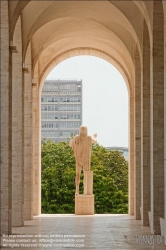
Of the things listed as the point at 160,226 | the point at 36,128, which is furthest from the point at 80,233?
the point at 36,128

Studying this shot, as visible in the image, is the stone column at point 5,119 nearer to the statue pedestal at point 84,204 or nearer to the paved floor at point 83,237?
the paved floor at point 83,237

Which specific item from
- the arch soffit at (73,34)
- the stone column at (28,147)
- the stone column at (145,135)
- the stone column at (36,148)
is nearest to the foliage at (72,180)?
the stone column at (36,148)

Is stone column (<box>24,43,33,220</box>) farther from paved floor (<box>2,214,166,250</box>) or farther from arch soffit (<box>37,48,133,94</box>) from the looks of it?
arch soffit (<box>37,48,133,94</box>)

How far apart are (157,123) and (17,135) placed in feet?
19.7

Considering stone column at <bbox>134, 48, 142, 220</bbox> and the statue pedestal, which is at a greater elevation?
stone column at <bbox>134, 48, 142, 220</bbox>

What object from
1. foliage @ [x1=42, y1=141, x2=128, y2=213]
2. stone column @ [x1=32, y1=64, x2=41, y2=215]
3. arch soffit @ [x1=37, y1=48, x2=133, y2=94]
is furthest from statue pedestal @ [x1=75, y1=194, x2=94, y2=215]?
foliage @ [x1=42, y1=141, x2=128, y2=213]

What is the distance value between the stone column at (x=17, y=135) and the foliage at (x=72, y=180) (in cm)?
2672

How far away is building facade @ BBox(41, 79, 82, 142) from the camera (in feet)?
413

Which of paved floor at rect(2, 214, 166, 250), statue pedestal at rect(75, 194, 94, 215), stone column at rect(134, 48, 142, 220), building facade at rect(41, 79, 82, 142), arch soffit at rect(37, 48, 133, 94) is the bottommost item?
paved floor at rect(2, 214, 166, 250)

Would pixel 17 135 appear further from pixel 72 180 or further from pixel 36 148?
pixel 72 180

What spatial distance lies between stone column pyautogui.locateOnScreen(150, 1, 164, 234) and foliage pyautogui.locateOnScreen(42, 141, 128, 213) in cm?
3046

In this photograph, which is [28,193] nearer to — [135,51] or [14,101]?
[14,101]

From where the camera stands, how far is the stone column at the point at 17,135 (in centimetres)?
2539

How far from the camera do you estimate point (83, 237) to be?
2045cm
